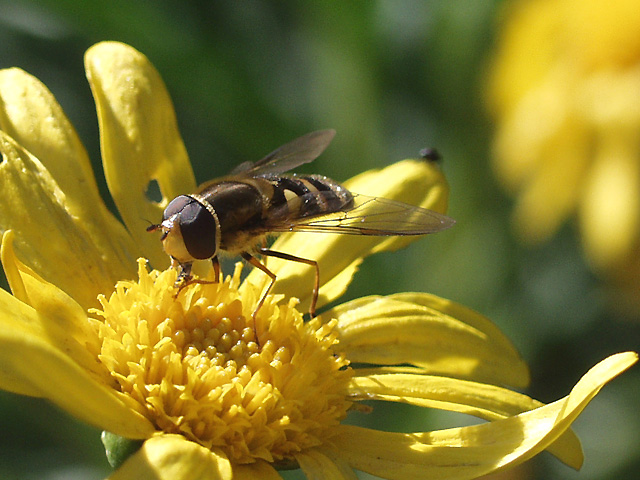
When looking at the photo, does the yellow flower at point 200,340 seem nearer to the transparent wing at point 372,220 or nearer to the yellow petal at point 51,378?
the yellow petal at point 51,378

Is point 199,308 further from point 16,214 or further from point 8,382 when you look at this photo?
point 8,382

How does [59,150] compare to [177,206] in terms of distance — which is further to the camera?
[59,150]

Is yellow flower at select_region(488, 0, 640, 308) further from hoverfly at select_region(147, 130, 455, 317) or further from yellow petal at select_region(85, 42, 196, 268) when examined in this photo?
yellow petal at select_region(85, 42, 196, 268)

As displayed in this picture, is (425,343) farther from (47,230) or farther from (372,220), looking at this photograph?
(47,230)

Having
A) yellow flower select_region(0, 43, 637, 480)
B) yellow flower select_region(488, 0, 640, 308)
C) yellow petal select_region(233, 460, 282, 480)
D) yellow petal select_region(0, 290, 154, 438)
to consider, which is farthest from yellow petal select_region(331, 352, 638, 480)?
yellow flower select_region(488, 0, 640, 308)

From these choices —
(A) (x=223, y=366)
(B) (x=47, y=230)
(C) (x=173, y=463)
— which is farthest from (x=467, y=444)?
(B) (x=47, y=230)

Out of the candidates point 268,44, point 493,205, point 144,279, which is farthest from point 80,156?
point 493,205
